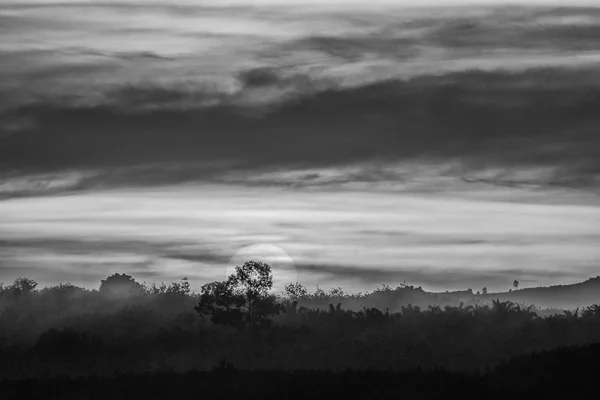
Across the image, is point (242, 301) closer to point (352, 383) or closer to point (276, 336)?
point (276, 336)

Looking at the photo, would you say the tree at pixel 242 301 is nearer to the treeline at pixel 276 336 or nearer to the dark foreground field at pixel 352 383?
the treeline at pixel 276 336

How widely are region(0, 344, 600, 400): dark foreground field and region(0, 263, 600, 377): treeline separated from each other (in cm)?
2572

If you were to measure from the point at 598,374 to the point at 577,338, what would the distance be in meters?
39.1

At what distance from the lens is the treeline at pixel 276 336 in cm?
7725

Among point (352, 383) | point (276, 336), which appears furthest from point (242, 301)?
point (352, 383)

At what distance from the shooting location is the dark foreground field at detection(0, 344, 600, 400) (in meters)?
41.1

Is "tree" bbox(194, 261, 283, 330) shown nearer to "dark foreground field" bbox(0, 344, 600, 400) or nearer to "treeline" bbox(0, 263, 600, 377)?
Result: "treeline" bbox(0, 263, 600, 377)

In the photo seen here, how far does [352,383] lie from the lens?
4378 cm

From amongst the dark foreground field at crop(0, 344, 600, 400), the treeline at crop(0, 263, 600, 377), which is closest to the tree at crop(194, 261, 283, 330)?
the treeline at crop(0, 263, 600, 377)

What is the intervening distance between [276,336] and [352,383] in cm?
3850

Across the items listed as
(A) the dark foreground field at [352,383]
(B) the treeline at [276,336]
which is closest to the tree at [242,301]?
(B) the treeline at [276,336]

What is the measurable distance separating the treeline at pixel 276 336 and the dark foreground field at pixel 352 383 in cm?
2572

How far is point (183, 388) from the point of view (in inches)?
1718

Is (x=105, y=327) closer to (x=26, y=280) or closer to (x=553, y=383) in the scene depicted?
(x=26, y=280)
